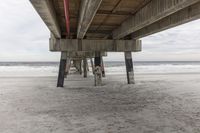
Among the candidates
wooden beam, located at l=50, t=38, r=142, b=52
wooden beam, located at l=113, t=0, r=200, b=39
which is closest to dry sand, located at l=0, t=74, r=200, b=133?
wooden beam, located at l=113, t=0, r=200, b=39

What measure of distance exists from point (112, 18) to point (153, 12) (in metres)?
3.32

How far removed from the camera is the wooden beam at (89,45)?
14367 mm

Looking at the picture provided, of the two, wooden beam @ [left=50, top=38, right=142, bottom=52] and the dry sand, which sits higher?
wooden beam @ [left=50, top=38, right=142, bottom=52]

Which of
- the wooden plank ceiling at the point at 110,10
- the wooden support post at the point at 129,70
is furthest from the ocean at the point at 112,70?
the wooden plank ceiling at the point at 110,10

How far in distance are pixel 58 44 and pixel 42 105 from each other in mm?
6428

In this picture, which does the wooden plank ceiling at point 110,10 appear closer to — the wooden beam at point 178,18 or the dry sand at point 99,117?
the wooden beam at point 178,18

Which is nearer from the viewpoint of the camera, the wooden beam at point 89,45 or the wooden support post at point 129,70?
the wooden beam at point 89,45

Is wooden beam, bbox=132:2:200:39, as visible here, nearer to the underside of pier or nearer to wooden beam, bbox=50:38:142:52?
the underside of pier

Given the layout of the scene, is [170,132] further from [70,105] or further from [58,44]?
[58,44]

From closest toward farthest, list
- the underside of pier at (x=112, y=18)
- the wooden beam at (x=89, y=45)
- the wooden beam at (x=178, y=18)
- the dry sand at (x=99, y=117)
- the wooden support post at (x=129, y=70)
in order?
the dry sand at (x=99, y=117), the underside of pier at (x=112, y=18), the wooden beam at (x=178, y=18), the wooden beam at (x=89, y=45), the wooden support post at (x=129, y=70)

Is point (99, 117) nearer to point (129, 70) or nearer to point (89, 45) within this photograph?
point (89, 45)

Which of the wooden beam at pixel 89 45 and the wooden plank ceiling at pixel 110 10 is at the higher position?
the wooden plank ceiling at pixel 110 10

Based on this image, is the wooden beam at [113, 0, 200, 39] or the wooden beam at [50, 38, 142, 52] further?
the wooden beam at [50, 38, 142, 52]

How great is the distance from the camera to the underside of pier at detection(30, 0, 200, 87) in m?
6.66
